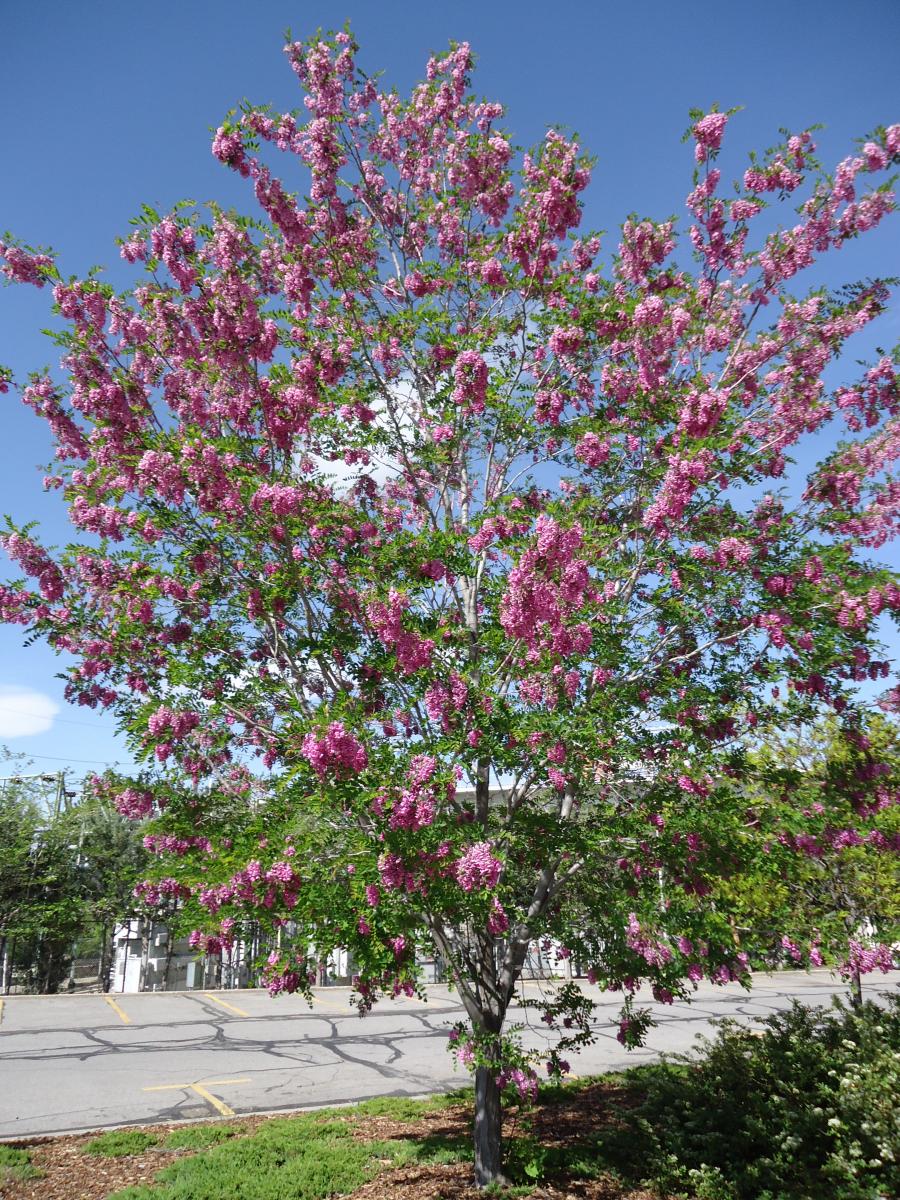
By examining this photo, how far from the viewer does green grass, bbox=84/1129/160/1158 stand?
7859 millimetres

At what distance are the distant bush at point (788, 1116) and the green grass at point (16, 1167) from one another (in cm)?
611

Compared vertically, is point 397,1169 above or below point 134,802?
below

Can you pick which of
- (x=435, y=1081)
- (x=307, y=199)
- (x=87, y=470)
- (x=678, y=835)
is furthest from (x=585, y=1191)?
(x=307, y=199)

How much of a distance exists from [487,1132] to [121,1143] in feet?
14.9

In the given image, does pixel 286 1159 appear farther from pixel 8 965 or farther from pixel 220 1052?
pixel 8 965

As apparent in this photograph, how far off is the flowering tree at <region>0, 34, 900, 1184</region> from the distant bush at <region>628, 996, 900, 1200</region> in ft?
3.69

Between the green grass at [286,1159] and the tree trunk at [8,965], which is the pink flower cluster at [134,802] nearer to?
the green grass at [286,1159]

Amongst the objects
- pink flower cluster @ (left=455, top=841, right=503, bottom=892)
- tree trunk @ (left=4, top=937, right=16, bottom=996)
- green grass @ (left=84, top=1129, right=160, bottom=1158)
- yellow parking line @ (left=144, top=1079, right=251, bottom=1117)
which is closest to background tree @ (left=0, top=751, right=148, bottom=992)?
tree trunk @ (left=4, top=937, right=16, bottom=996)

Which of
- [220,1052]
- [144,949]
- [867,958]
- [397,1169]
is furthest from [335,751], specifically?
[144,949]

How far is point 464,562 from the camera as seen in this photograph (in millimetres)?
7016

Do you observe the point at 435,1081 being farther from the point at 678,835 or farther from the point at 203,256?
the point at 203,256

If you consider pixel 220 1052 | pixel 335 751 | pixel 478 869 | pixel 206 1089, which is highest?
pixel 335 751

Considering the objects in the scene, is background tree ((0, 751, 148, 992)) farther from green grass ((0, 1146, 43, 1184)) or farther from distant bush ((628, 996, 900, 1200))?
distant bush ((628, 996, 900, 1200))

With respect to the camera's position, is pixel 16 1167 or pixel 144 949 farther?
pixel 144 949
